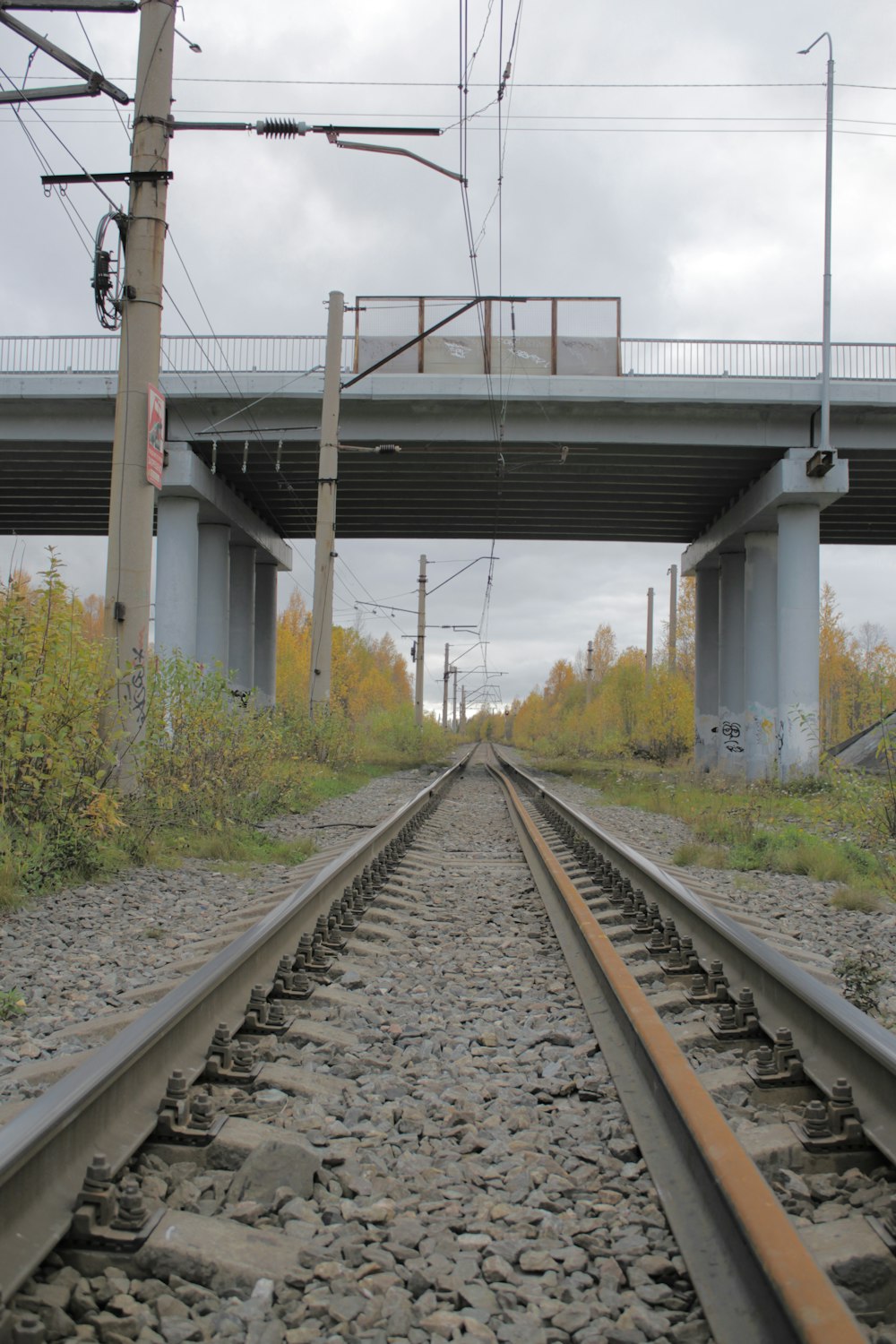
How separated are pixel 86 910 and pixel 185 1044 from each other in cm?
295

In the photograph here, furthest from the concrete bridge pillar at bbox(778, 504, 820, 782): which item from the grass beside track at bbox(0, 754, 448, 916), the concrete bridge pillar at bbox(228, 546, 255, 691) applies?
the concrete bridge pillar at bbox(228, 546, 255, 691)

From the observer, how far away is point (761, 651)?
24703mm

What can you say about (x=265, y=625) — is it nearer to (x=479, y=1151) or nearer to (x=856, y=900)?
(x=856, y=900)

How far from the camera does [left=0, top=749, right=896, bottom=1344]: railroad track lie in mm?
1894

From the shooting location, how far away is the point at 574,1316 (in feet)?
6.26

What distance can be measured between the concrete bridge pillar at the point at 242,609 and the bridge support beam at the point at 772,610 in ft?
47.9

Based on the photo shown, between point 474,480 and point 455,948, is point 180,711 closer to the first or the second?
point 455,948

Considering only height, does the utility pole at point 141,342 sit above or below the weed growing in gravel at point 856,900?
above

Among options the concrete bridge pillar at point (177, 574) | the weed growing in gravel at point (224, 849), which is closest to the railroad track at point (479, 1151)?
the weed growing in gravel at point (224, 849)

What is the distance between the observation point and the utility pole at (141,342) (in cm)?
845

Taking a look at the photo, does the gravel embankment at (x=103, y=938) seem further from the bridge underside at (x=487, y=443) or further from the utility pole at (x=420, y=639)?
the utility pole at (x=420, y=639)

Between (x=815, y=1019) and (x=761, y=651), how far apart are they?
2271 cm

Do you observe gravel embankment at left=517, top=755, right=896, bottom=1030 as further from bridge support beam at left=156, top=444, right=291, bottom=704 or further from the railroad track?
bridge support beam at left=156, top=444, right=291, bottom=704

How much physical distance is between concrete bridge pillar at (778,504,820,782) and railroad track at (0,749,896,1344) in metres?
18.2
